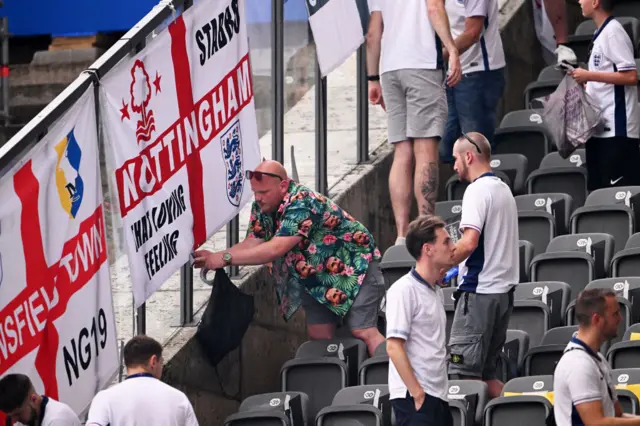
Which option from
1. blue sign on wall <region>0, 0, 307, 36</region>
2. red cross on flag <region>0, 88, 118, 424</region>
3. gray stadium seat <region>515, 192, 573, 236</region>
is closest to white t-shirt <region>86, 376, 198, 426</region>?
red cross on flag <region>0, 88, 118, 424</region>

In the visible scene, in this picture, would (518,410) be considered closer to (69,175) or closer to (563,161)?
(69,175)

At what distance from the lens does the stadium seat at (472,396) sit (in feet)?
22.8

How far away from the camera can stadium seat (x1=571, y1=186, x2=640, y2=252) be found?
8852mm

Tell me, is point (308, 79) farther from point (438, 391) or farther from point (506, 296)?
point (438, 391)

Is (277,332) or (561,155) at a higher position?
(561,155)

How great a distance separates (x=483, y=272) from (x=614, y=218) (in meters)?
1.73

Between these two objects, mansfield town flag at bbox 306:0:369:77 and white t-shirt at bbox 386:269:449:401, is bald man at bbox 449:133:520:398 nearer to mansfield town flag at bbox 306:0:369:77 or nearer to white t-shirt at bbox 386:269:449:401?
white t-shirt at bbox 386:269:449:401

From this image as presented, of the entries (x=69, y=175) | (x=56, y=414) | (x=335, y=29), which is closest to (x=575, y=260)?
(x=335, y=29)

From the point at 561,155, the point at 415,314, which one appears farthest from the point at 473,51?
the point at 415,314

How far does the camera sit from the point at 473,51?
32.2 feet

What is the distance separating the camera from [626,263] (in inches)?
323

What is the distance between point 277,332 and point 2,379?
111 inches

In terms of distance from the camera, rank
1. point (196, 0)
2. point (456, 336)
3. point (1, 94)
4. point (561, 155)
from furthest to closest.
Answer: point (1, 94)
point (561, 155)
point (196, 0)
point (456, 336)

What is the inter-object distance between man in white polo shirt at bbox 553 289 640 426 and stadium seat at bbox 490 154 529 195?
386 centimetres
